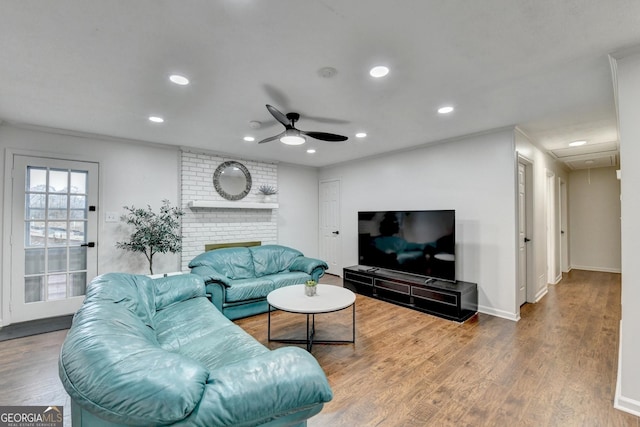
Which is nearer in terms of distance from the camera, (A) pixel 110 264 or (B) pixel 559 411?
(B) pixel 559 411

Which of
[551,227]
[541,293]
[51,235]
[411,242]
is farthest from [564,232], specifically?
[51,235]

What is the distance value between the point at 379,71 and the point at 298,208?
420 cm

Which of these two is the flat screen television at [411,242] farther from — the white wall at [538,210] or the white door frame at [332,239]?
the white wall at [538,210]

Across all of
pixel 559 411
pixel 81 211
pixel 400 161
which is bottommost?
pixel 559 411

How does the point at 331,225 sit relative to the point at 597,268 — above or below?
above

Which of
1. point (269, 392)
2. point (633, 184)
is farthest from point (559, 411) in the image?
point (269, 392)

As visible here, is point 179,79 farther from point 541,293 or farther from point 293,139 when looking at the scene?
point 541,293

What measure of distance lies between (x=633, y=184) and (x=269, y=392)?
2.52 metres

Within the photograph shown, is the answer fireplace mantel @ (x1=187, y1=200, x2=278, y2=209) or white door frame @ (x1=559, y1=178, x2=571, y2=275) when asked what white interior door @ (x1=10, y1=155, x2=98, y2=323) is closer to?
fireplace mantel @ (x1=187, y1=200, x2=278, y2=209)

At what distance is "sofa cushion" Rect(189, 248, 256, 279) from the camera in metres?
4.00

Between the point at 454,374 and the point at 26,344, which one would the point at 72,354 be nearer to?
the point at 454,374

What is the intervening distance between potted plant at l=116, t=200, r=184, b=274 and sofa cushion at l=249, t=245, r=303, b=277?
1175 millimetres

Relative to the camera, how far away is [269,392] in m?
1.07

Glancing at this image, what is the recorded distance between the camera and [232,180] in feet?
16.9
